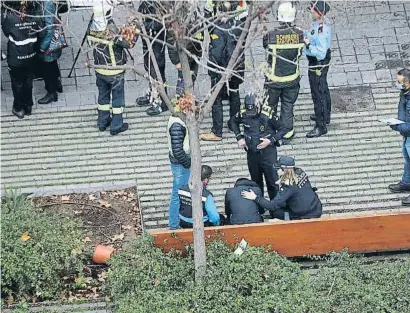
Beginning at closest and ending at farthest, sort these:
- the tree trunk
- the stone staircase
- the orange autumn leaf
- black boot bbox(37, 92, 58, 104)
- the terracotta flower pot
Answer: the tree trunk, the orange autumn leaf, the terracotta flower pot, the stone staircase, black boot bbox(37, 92, 58, 104)

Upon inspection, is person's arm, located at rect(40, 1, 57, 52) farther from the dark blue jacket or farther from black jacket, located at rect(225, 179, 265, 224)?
the dark blue jacket

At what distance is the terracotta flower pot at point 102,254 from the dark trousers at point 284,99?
2.87m

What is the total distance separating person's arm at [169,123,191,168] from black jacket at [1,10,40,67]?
8.54 feet

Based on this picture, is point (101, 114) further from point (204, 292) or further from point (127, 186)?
point (204, 292)

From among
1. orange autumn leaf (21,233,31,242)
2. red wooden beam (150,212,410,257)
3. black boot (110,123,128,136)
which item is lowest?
red wooden beam (150,212,410,257)

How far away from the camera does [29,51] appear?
46.8ft

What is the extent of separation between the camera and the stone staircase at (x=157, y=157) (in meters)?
13.6

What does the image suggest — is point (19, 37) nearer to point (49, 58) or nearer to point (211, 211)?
point (49, 58)

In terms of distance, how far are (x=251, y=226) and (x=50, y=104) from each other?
14.3ft

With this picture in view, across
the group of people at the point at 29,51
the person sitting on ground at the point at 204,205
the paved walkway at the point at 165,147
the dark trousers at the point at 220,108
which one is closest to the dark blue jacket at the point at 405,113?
the paved walkway at the point at 165,147

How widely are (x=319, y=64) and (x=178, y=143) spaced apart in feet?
8.82

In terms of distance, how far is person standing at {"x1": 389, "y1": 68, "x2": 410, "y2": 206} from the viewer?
12.8m

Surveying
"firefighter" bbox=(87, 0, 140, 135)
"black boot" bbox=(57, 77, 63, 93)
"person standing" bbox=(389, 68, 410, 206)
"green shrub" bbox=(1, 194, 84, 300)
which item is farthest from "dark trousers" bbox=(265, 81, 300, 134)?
"green shrub" bbox=(1, 194, 84, 300)

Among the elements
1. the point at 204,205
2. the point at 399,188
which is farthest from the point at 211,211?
the point at 399,188
